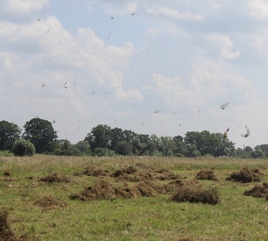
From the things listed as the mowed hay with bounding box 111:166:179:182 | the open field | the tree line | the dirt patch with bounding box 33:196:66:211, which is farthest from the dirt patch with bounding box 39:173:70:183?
the tree line

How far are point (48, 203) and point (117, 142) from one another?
88240 mm

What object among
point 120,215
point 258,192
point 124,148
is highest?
point 124,148

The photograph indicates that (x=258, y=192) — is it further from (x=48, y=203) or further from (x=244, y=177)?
(x=48, y=203)

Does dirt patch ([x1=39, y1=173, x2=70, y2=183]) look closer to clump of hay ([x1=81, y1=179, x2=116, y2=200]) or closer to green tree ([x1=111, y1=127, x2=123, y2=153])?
clump of hay ([x1=81, y1=179, x2=116, y2=200])

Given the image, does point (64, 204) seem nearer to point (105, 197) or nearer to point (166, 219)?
point (105, 197)

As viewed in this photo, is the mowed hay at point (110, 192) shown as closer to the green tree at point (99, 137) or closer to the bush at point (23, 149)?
the bush at point (23, 149)

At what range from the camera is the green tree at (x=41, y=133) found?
95.4 meters

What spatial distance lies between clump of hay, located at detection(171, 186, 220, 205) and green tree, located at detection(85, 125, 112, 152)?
8505 centimetres

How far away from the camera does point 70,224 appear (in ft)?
40.9

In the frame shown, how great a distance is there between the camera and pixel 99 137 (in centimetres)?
10400

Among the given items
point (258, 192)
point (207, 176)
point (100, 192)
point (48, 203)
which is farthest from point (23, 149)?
A: point (48, 203)

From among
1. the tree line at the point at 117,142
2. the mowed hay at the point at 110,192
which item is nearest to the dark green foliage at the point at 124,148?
the tree line at the point at 117,142

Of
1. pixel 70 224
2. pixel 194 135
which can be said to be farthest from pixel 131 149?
pixel 70 224

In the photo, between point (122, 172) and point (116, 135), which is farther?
point (116, 135)
